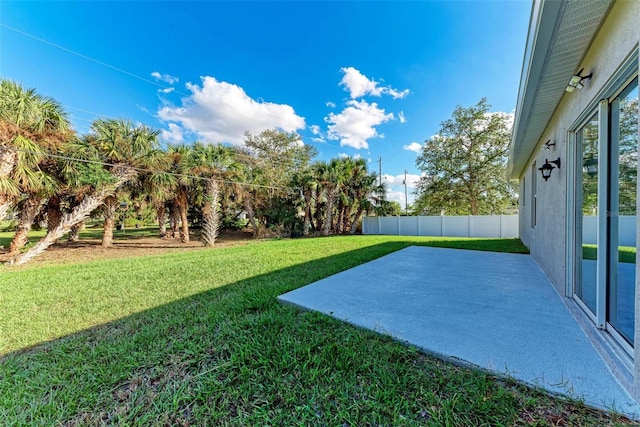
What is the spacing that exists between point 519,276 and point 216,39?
45.0ft

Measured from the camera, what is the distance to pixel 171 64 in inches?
498

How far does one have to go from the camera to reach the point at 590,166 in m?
2.70

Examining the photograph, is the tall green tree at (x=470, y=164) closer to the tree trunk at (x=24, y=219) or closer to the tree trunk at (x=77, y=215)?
the tree trunk at (x=77, y=215)

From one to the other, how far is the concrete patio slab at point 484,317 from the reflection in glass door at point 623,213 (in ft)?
1.26

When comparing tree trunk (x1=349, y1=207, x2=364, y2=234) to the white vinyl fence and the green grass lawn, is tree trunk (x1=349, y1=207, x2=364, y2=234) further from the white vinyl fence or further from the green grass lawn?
the green grass lawn

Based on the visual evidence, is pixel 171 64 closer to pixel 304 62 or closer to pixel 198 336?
pixel 304 62

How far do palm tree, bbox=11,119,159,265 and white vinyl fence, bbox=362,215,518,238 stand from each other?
1367 cm

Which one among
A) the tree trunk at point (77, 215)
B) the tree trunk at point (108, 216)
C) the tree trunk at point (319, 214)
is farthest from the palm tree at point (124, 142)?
the tree trunk at point (319, 214)

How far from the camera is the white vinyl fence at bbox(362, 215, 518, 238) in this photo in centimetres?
1401

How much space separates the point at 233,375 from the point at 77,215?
35.2 ft

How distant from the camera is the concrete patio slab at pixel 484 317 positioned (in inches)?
70.1

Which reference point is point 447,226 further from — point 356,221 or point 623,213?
point 623,213

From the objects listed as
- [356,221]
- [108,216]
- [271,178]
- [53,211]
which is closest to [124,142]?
[108,216]

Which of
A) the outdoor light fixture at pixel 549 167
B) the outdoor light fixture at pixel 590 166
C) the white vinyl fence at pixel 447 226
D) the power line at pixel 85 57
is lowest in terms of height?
the white vinyl fence at pixel 447 226
